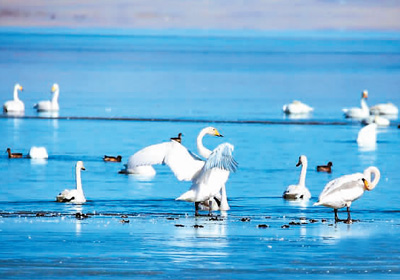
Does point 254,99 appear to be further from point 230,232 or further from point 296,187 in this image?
point 230,232

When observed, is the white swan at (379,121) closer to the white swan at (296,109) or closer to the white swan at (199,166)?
the white swan at (296,109)

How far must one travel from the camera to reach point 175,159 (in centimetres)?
1362

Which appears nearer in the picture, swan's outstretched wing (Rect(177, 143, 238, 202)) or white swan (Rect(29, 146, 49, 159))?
swan's outstretched wing (Rect(177, 143, 238, 202))

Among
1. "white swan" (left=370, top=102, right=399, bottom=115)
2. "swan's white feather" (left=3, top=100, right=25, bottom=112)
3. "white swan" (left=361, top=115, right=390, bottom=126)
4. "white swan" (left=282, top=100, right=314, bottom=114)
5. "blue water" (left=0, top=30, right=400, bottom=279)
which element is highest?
"white swan" (left=370, top=102, right=399, bottom=115)

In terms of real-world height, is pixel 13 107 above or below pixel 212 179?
above

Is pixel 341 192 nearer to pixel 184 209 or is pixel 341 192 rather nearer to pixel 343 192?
pixel 343 192

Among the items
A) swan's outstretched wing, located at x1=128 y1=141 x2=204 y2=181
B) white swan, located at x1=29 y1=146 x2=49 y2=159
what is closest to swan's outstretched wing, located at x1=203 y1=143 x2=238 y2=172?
swan's outstretched wing, located at x1=128 y1=141 x2=204 y2=181

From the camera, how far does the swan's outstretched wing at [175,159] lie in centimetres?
1355

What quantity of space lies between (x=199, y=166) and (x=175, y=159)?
1.06 ft

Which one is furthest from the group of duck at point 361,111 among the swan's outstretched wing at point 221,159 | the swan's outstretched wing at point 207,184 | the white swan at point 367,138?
the swan's outstretched wing at point 221,159

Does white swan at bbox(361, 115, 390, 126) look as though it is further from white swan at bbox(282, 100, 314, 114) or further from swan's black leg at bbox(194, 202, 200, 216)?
swan's black leg at bbox(194, 202, 200, 216)

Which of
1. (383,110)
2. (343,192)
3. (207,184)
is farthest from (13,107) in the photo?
(343,192)

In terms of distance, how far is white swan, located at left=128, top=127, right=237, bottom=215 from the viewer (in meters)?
12.9

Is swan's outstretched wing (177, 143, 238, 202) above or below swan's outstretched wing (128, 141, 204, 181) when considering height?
below
